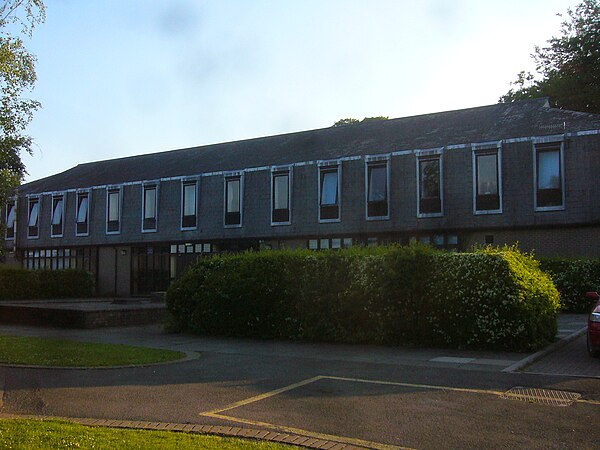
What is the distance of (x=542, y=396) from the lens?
837 centimetres

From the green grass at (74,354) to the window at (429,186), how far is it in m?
18.5

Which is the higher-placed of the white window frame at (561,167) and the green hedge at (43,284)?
the white window frame at (561,167)

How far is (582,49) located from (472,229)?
1996 cm

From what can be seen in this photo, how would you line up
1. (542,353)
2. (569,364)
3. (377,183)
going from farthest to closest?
(377,183) → (542,353) → (569,364)

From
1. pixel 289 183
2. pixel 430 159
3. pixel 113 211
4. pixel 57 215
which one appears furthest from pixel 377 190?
pixel 57 215

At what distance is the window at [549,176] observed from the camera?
26.2 meters

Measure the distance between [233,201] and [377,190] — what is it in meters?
9.27

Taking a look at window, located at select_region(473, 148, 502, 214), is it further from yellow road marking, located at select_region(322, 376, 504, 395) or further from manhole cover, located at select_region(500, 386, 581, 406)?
manhole cover, located at select_region(500, 386, 581, 406)

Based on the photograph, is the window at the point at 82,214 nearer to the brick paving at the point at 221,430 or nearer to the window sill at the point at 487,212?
the window sill at the point at 487,212

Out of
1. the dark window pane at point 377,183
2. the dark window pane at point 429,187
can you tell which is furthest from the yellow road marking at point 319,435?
the dark window pane at point 377,183

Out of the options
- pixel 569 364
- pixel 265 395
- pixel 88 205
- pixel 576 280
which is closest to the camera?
pixel 265 395

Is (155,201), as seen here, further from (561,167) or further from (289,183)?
(561,167)

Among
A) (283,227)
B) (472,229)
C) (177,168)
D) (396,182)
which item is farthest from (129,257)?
(472,229)

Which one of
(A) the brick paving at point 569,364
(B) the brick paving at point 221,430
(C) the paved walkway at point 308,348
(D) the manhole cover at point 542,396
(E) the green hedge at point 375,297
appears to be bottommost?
(C) the paved walkway at point 308,348
